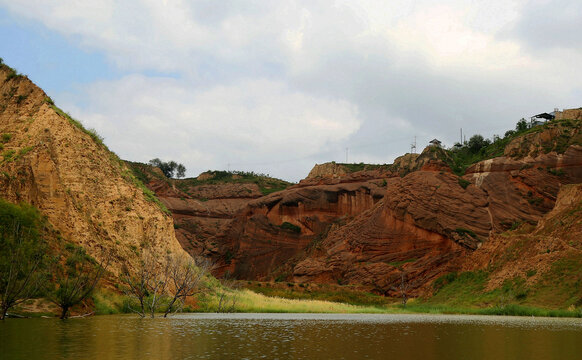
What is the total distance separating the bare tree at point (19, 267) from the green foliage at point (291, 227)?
73990 millimetres

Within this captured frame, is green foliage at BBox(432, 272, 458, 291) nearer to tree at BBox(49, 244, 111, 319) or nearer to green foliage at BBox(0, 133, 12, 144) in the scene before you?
tree at BBox(49, 244, 111, 319)

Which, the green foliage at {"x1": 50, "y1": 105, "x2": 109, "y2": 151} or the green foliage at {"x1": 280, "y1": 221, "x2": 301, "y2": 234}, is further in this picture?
the green foliage at {"x1": 280, "y1": 221, "x2": 301, "y2": 234}

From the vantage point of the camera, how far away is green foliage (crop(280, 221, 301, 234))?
105 m

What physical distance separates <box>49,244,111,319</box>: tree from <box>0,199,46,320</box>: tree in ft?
3.72

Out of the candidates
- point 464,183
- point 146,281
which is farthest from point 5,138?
point 464,183

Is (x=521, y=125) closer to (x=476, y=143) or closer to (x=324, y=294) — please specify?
(x=476, y=143)

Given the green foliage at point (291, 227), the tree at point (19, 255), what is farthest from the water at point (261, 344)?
the green foliage at point (291, 227)

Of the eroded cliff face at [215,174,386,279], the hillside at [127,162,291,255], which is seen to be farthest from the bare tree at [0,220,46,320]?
the hillside at [127,162,291,255]

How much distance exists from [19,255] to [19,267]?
5.24 feet

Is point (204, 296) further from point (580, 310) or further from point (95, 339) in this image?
point (580, 310)

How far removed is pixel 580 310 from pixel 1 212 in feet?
139

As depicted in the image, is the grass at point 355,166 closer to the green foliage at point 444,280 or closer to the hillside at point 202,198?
the hillside at point 202,198

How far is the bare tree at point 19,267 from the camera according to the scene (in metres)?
25.7

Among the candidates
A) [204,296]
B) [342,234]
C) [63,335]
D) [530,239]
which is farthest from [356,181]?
[63,335]
